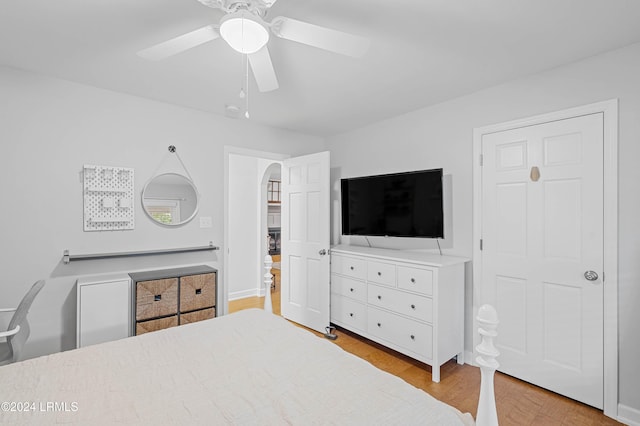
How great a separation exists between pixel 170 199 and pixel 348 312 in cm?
224

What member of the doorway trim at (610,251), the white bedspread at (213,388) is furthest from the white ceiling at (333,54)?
the white bedspread at (213,388)

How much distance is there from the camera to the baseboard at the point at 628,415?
196 centimetres

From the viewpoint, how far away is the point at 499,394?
2.34 m

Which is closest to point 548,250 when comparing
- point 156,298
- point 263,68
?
point 263,68

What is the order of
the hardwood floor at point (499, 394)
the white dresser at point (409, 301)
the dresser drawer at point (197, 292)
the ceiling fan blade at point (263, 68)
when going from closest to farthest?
the ceiling fan blade at point (263, 68), the hardwood floor at point (499, 394), the white dresser at point (409, 301), the dresser drawer at point (197, 292)

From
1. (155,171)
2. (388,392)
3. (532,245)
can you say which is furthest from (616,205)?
(155,171)

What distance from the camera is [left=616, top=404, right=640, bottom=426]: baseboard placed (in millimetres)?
1959

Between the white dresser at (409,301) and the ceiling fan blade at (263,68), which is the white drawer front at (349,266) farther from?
the ceiling fan blade at (263,68)

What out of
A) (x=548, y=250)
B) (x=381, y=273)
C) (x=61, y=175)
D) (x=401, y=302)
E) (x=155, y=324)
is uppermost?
(x=61, y=175)

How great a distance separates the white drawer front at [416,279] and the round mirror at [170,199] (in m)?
2.21

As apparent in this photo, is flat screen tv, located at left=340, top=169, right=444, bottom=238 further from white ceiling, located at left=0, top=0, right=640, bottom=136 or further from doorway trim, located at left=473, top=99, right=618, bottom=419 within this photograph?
doorway trim, located at left=473, top=99, right=618, bottom=419

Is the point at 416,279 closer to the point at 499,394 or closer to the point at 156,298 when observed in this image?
the point at 499,394

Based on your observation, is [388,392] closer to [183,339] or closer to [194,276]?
[183,339]

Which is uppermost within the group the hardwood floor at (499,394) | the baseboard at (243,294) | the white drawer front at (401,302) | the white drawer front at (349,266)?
the white drawer front at (349,266)
